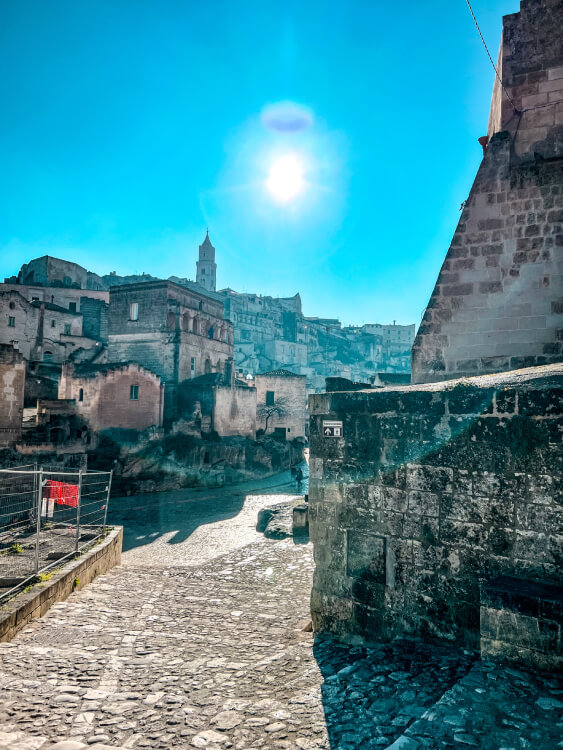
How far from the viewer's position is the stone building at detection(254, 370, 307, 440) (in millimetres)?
40969

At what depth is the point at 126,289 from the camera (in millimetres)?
39469

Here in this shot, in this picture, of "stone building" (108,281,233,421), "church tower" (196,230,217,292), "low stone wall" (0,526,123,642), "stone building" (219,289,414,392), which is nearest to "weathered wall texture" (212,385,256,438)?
"stone building" (108,281,233,421)

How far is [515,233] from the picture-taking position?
21.8ft

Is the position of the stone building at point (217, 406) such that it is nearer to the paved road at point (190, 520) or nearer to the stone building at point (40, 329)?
the paved road at point (190, 520)

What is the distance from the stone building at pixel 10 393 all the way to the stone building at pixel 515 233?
1864 centimetres

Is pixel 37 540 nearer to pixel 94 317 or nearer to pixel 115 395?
pixel 115 395

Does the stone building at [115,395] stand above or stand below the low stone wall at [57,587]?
above

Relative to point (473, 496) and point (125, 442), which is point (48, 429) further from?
point (473, 496)

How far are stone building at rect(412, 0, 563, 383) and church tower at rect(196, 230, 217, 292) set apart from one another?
82.3m

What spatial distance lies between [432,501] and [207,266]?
290 feet

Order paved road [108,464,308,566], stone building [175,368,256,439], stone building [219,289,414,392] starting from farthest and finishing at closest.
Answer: stone building [219,289,414,392] < stone building [175,368,256,439] < paved road [108,464,308,566]

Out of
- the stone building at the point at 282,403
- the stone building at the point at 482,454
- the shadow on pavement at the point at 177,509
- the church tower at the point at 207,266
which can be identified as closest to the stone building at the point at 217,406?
the stone building at the point at 282,403

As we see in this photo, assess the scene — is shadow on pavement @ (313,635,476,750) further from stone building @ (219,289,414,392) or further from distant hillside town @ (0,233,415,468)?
stone building @ (219,289,414,392)

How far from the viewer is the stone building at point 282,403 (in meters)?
41.0
